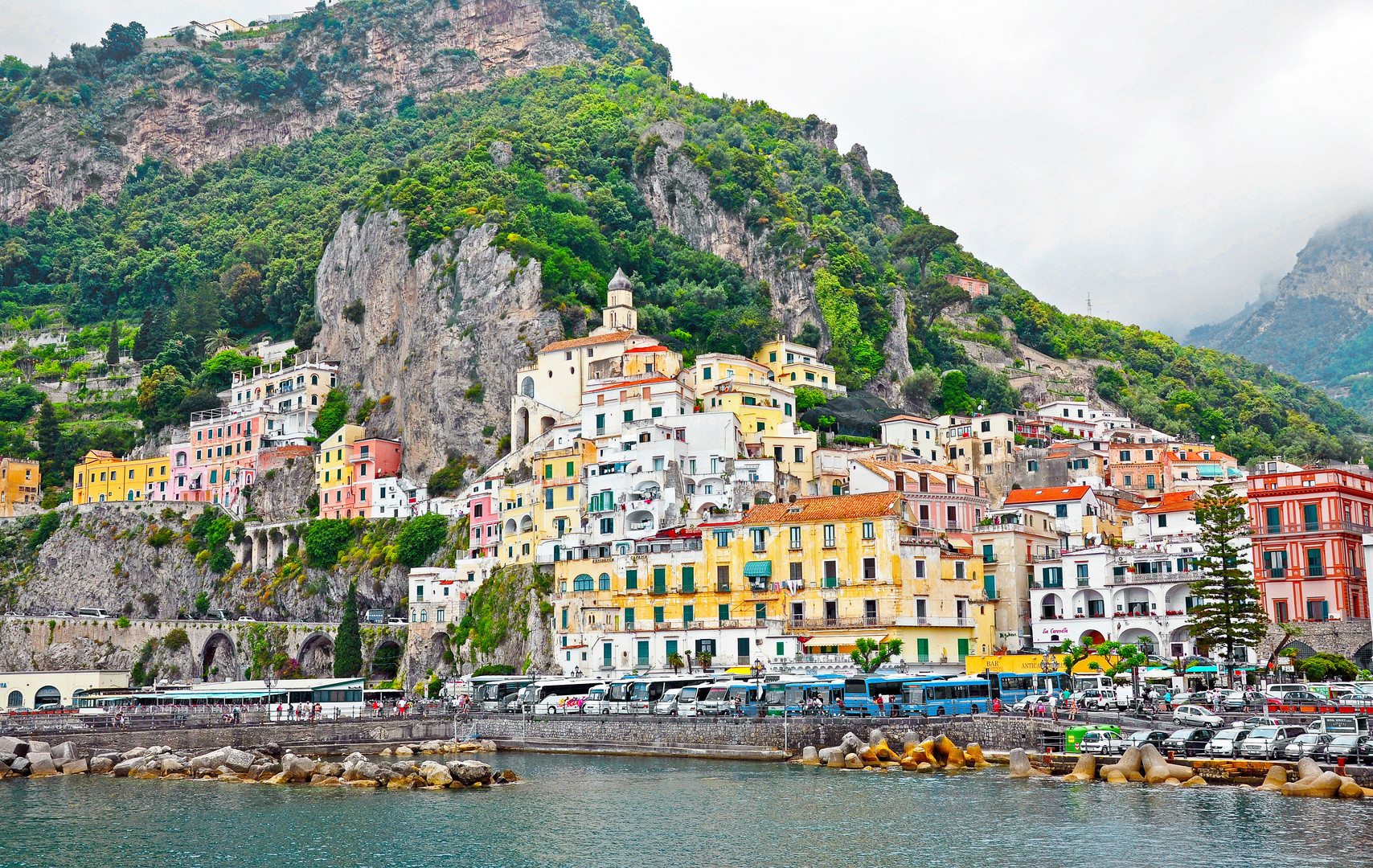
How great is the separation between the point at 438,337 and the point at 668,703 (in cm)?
5067

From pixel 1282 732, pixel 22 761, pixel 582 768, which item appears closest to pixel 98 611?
pixel 22 761

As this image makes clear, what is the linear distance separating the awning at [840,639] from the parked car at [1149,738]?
19283 mm

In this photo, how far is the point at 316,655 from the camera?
87.4 meters

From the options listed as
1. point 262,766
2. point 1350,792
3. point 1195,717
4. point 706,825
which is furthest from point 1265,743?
point 262,766

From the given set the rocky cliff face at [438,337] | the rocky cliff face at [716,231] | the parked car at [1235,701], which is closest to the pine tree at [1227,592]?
the parked car at [1235,701]

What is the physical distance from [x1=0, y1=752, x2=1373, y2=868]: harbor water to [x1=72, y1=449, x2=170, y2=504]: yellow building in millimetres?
64680

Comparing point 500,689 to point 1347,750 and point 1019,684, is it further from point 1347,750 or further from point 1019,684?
point 1347,750

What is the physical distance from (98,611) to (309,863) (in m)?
68.5

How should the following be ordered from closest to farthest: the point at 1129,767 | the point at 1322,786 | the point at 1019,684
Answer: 1. the point at 1322,786
2. the point at 1129,767
3. the point at 1019,684

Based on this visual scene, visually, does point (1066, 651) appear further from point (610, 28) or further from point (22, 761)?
point (610, 28)

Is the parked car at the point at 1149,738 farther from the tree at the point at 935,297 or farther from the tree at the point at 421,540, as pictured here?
the tree at the point at 935,297

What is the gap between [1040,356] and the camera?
426 ft

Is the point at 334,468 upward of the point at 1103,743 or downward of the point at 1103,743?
upward

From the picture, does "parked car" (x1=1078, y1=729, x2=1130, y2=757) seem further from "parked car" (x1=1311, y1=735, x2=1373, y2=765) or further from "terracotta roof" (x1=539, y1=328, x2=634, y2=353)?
"terracotta roof" (x1=539, y1=328, x2=634, y2=353)
